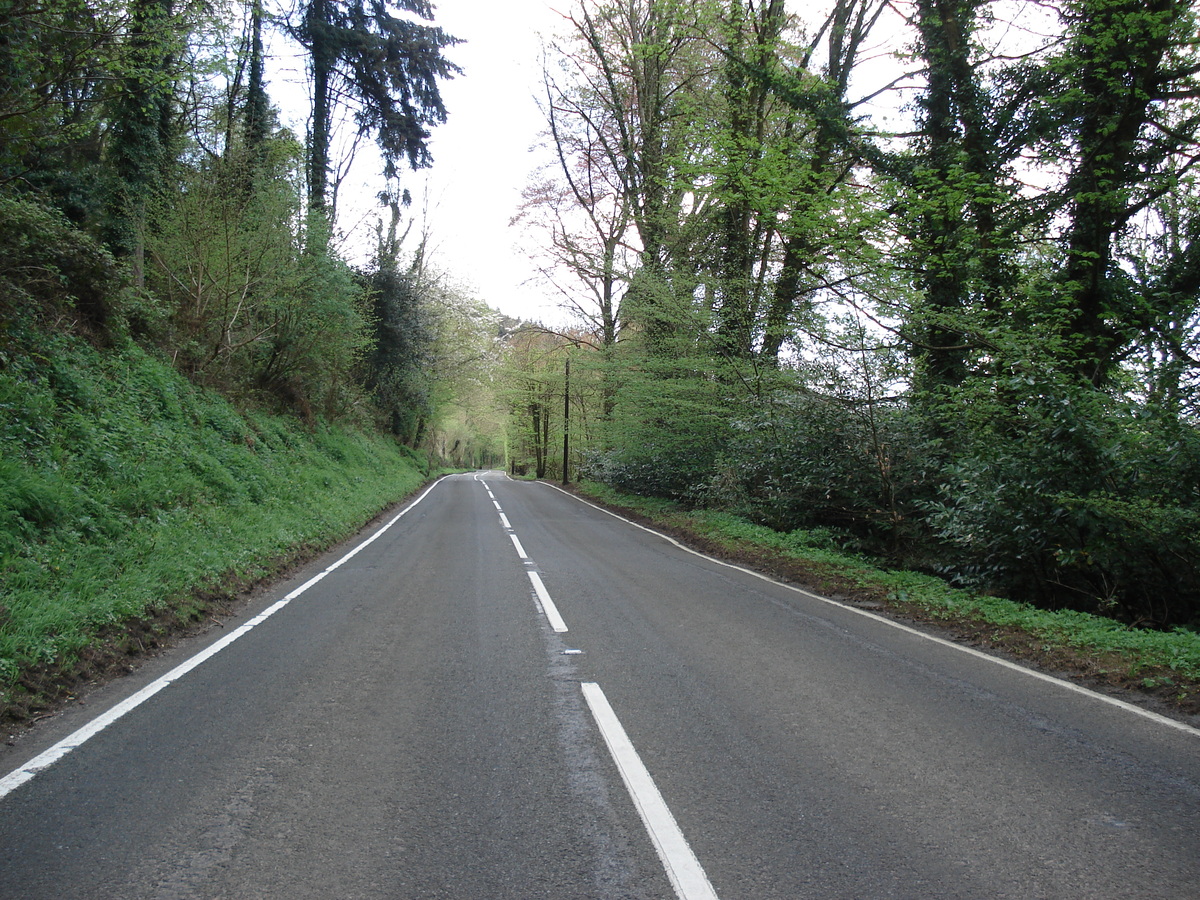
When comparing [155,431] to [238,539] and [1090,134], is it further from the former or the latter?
[1090,134]

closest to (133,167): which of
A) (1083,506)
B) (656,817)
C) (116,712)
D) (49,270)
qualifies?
(49,270)

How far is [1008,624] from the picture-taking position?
686 cm

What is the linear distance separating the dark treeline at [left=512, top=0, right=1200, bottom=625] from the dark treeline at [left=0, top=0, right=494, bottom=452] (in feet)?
28.8

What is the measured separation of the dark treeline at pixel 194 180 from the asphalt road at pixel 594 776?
7108 mm

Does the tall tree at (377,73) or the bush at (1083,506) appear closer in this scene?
the bush at (1083,506)

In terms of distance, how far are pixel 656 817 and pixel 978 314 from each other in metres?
10.0

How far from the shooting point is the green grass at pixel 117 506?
534 centimetres

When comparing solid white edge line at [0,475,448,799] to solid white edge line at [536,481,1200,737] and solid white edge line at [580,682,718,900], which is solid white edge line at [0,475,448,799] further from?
solid white edge line at [536,481,1200,737]

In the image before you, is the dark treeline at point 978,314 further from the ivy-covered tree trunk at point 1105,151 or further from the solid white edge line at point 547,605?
the solid white edge line at point 547,605

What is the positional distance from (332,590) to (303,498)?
22.6ft

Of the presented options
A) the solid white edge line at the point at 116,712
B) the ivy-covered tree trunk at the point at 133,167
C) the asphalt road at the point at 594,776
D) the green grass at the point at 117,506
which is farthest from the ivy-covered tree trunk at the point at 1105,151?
the ivy-covered tree trunk at the point at 133,167

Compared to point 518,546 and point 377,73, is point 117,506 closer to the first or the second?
point 518,546

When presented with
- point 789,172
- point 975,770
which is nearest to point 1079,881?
point 975,770

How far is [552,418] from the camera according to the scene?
4650 centimetres
